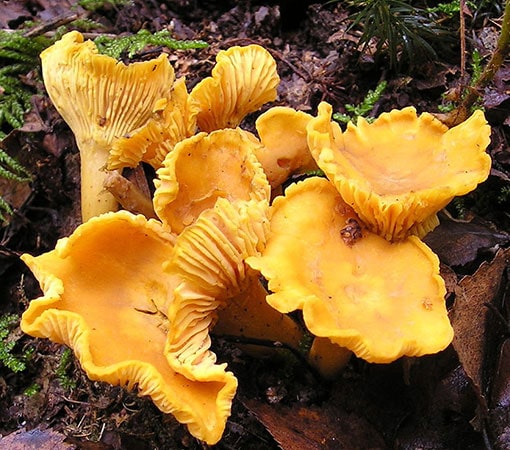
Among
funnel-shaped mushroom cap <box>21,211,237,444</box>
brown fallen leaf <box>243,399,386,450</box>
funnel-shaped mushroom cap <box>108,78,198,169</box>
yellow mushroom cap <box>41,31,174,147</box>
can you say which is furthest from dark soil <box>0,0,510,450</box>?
funnel-shaped mushroom cap <box>108,78,198,169</box>

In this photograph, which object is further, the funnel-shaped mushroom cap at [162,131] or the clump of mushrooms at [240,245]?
the funnel-shaped mushroom cap at [162,131]

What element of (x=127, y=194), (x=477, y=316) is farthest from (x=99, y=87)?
(x=477, y=316)

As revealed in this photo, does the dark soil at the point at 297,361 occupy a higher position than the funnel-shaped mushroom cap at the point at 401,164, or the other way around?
the funnel-shaped mushroom cap at the point at 401,164

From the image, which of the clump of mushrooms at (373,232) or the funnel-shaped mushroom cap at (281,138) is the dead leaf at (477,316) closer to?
the clump of mushrooms at (373,232)

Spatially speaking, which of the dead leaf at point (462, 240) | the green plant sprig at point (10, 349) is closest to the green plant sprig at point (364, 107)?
the dead leaf at point (462, 240)

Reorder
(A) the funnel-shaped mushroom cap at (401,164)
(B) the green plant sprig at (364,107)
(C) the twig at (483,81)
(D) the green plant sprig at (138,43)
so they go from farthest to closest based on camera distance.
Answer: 1. (D) the green plant sprig at (138,43)
2. (B) the green plant sprig at (364,107)
3. (C) the twig at (483,81)
4. (A) the funnel-shaped mushroom cap at (401,164)

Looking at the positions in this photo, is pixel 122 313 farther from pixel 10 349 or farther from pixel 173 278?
pixel 10 349

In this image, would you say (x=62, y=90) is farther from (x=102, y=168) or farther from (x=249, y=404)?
(x=249, y=404)
